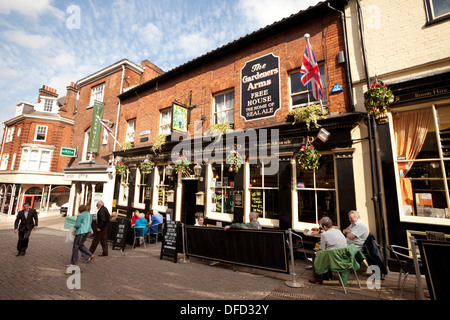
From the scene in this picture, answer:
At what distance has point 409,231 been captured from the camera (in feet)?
16.8

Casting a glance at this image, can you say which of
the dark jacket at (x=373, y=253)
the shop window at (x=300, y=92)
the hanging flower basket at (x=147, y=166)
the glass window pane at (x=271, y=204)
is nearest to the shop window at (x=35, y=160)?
the hanging flower basket at (x=147, y=166)

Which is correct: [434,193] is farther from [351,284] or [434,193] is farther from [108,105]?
[108,105]

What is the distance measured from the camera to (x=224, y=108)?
938 cm

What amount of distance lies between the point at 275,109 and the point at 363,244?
16.4 ft

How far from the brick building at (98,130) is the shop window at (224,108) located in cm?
708

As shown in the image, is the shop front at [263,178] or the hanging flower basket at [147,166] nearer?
the shop front at [263,178]

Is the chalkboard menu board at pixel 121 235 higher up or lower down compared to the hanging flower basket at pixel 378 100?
lower down

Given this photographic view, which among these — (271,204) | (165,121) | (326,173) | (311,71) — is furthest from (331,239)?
(165,121)

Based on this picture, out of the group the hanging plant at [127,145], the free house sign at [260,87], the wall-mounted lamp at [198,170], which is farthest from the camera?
the hanging plant at [127,145]

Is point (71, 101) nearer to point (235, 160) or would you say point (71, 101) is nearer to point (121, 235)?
point (121, 235)

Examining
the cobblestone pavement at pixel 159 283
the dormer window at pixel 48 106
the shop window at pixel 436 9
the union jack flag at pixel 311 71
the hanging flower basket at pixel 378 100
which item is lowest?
the cobblestone pavement at pixel 159 283

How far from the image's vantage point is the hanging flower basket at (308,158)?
6246mm

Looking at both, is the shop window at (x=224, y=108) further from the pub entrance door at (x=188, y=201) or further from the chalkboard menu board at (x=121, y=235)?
the chalkboard menu board at (x=121, y=235)
